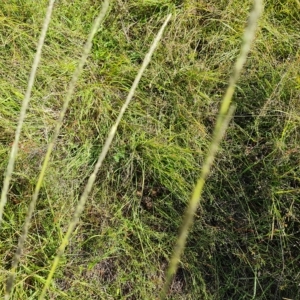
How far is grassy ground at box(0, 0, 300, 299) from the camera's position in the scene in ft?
6.03

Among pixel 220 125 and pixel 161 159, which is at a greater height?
pixel 220 125

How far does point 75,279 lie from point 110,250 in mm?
185

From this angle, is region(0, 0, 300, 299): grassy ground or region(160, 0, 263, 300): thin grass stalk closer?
region(160, 0, 263, 300): thin grass stalk

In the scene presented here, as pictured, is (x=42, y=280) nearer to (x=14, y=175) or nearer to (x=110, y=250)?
(x=110, y=250)

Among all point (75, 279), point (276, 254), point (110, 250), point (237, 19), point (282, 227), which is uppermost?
point (237, 19)

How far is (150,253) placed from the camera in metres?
1.86

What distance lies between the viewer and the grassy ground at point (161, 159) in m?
1.84

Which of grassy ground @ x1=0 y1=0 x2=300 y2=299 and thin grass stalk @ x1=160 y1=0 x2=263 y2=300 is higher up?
thin grass stalk @ x1=160 y1=0 x2=263 y2=300

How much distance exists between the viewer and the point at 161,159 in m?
1.91

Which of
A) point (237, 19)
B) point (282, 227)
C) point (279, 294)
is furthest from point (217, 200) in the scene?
point (237, 19)

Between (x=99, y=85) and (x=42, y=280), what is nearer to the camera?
(x=42, y=280)

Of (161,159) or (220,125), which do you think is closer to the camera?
(220,125)

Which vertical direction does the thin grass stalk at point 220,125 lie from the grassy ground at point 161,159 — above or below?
above

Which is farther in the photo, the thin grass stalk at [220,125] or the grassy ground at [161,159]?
the grassy ground at [161,159]
